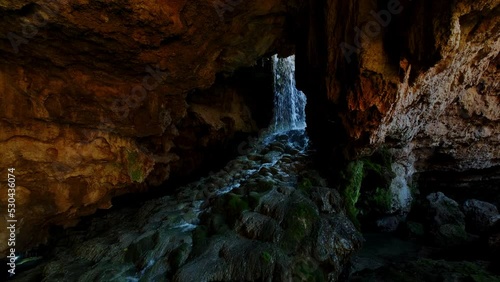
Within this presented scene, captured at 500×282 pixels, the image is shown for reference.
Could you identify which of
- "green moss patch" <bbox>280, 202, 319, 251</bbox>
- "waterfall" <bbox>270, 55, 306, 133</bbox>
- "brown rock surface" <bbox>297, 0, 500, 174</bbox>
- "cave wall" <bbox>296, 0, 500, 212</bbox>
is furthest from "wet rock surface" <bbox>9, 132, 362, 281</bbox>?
"waterfall" <bbox>270, 55, 306, 133</bbox>

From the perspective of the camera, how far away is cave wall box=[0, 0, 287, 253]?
4.39 metres

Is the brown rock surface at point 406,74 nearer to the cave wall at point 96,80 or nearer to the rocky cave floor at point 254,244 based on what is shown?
the cave wall at point 96,80

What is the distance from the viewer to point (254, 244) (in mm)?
6055

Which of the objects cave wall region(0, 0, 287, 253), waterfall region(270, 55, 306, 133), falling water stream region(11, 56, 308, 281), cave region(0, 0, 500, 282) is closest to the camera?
cave wall region(0, 0, 287, 253)

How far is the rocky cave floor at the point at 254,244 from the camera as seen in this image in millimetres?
Answer: 5637

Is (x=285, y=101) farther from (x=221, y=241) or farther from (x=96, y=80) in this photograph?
(x=96, y=80)

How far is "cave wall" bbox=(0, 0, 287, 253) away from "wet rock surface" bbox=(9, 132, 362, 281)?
1181mm

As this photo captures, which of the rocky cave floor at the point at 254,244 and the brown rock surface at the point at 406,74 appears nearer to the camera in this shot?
the brown rock surface at the point at 406,74

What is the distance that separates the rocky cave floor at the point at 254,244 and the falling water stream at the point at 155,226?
0.03 m

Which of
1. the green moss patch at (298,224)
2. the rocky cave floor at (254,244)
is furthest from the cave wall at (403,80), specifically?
the green moss patch at (298,224)

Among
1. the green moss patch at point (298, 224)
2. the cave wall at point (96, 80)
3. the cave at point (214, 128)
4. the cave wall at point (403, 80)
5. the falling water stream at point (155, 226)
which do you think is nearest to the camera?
the cave wall at point (96, 80)

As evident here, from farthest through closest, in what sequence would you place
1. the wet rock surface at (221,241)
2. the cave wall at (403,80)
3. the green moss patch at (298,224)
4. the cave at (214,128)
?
the green moss patch at (298,224) < the wet rock surface at (221,241) < the cave wall at (403,80) < the cave at (214,128)

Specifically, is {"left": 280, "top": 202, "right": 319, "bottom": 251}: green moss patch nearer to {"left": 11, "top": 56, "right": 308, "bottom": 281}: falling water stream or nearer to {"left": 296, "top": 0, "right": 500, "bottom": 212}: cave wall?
{"left": 11, "top": 56, "right": 308, "bottom": 281}: falling water stream

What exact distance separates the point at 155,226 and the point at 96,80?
397 centimetres
